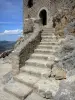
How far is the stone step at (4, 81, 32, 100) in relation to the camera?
426 centimetres

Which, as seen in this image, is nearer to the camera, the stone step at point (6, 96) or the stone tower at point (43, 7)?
the stone step at point (6, 96)

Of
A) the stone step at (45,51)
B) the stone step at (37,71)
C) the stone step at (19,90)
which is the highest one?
the stone step at (45,51)

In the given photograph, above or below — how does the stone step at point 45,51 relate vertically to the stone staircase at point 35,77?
above

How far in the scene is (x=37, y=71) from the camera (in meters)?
5.18

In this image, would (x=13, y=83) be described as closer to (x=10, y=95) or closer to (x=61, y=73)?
(x=10, y=95)

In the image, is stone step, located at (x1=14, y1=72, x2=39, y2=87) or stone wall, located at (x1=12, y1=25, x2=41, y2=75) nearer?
stone step, located at (x1=14, y1=72, x2=39, y2=87)

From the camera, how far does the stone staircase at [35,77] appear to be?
14.2 ft

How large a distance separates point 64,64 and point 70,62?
30 centimetres

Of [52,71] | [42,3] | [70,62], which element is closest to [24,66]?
[52,71]

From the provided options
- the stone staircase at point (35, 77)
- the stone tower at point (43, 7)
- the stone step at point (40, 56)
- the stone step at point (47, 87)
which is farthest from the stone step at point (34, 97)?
the stone tower at point (43, 7)

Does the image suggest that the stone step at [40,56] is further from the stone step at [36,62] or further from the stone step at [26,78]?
the stone step at [26,78]

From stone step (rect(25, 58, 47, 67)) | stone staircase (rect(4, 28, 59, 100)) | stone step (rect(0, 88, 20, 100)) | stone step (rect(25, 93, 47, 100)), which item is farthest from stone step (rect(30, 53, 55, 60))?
stone step (rect(0, 88, 20, 100))

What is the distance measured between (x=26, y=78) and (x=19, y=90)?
2.28 ft

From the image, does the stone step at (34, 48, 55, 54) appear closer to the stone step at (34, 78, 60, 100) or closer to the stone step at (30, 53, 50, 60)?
the stone step at (30, 53, 50, 60)
